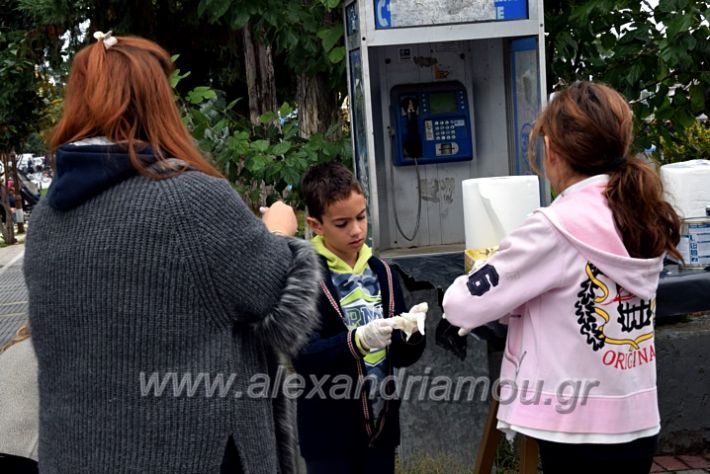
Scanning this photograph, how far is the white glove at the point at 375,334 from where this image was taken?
2404 millimetres

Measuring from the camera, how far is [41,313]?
6.42 ft

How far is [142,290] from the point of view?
73.7 inches

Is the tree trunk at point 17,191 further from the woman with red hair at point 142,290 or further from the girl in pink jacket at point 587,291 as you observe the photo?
the girl in pink jacket at point 587,291

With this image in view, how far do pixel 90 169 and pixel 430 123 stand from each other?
128 inches

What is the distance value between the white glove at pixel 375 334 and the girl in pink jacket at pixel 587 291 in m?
0.21

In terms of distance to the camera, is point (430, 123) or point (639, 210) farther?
point (430, 123)

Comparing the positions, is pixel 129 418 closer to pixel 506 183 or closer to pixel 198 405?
pixel 198 405

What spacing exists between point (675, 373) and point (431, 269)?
1.32 m

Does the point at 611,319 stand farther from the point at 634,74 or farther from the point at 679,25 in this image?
the point at 634,74

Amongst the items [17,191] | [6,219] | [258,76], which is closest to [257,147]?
[258,76]

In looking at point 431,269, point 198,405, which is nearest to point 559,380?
point 198,405

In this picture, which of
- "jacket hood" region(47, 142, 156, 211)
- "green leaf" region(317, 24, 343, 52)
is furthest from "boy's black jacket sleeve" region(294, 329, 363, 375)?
"green leaf" region(317, 24, 343, 52)

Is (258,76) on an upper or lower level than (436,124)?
upper

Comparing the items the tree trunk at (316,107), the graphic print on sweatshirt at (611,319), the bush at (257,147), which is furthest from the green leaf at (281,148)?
the graphic print on sweatshirt at (611,319)
